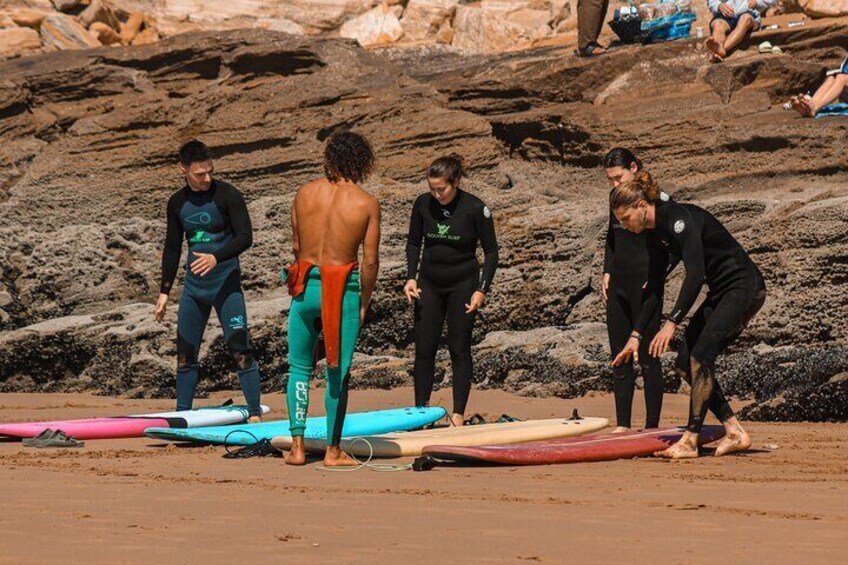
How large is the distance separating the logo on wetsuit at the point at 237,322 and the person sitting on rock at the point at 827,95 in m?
6.23

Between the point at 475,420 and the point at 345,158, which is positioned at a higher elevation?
the point at 345,158

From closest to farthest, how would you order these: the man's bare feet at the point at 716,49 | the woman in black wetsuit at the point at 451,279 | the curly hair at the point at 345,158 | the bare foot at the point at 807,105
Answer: the curly hair at the point at 345,158
the woman in black wetsuit at the point at 451,279
the bare foot at the point at 807,105
the man's bare feet at the point at 716,49

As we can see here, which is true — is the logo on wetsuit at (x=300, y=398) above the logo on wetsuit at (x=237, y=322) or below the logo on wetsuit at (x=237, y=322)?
above

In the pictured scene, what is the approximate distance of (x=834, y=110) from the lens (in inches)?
524

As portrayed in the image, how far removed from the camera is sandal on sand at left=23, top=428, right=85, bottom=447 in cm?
830

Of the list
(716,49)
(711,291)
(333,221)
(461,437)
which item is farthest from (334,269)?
(716,49)

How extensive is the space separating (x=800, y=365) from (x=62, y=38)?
643 inches

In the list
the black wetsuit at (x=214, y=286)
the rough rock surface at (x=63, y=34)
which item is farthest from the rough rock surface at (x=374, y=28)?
the black wetsuit at (x=214, y=286)

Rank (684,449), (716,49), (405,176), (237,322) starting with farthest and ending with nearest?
1. (405,176)
2. (716,49)
3. (237,322)
4. (684,449)

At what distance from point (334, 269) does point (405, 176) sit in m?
7.57

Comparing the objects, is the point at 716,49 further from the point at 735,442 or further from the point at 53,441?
the point at 53,441

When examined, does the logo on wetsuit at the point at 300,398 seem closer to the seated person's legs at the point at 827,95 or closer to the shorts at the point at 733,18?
the seated person's legs at the point at 827,95

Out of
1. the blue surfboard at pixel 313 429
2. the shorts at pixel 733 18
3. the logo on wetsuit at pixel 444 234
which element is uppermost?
the shorts at pixel 733 18

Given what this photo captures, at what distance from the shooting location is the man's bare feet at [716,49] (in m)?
14.4
